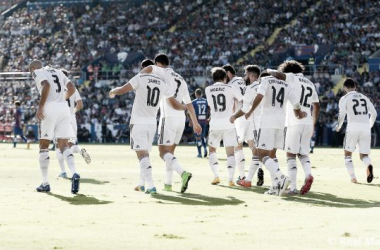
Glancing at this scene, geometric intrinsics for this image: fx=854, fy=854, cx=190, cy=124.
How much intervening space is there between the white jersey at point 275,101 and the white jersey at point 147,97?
186 cm

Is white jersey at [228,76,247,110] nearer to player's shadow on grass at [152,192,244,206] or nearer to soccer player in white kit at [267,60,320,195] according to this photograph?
soccer player in white kit at [267,60,320,195]

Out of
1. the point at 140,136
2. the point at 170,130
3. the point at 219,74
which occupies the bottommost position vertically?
the point at 140,136

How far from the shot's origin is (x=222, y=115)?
17469 mm

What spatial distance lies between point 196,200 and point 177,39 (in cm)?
4918

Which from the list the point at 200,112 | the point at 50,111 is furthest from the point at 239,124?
the point at 200,112

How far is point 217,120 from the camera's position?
57.4ft

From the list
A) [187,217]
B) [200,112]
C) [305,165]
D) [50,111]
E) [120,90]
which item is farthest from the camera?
[200,112]

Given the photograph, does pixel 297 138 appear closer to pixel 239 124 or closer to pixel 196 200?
pixel 196 200

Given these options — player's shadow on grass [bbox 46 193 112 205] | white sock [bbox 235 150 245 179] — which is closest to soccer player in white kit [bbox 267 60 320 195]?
white sock [bbox 235 150 245 179]

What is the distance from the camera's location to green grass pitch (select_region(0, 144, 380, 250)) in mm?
8648

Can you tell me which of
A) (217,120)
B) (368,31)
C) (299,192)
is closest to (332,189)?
(299,192)

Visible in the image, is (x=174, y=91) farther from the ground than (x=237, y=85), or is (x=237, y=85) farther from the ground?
(x=237, y=85)

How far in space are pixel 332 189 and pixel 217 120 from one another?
9.06 feet

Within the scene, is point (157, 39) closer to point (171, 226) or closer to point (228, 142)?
point (228, 142)
